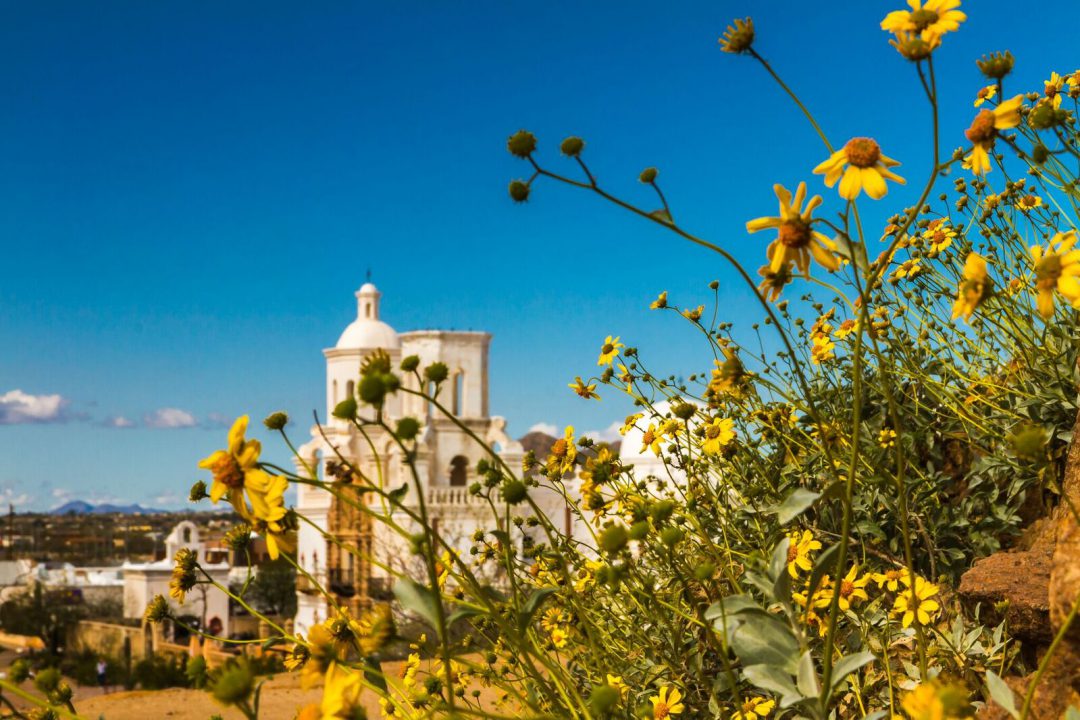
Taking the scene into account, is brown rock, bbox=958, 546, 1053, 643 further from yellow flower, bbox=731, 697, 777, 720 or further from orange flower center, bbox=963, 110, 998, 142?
orange flower center, bbox=963, 110, 998, 142

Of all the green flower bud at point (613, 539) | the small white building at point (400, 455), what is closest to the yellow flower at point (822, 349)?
the green flower bud at point (613, 539)

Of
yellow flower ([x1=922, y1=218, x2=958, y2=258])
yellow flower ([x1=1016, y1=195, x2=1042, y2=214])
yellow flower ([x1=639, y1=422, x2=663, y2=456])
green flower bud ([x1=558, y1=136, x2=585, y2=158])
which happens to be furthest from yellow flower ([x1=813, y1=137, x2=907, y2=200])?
yellow flower ([x1=1016, y1=195, x2=1042, y2=214])

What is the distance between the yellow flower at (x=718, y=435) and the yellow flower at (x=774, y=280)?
1588 millimetres

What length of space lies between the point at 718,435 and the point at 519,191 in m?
1.53

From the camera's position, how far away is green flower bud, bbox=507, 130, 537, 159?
2.04m

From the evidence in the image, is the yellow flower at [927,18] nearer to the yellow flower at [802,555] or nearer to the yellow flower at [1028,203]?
the yellow flower at [802,555]

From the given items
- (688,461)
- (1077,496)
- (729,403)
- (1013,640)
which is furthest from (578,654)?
(1077,496)

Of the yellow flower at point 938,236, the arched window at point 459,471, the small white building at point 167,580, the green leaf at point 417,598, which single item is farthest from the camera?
the arched window at point 459,471

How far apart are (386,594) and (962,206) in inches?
1232

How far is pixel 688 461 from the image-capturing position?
3.67m

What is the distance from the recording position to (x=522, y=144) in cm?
204

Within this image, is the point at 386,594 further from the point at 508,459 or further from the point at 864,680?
the point at 864,680

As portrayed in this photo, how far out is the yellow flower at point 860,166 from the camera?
1.80 metres

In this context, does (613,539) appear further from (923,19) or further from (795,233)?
(923,19)
